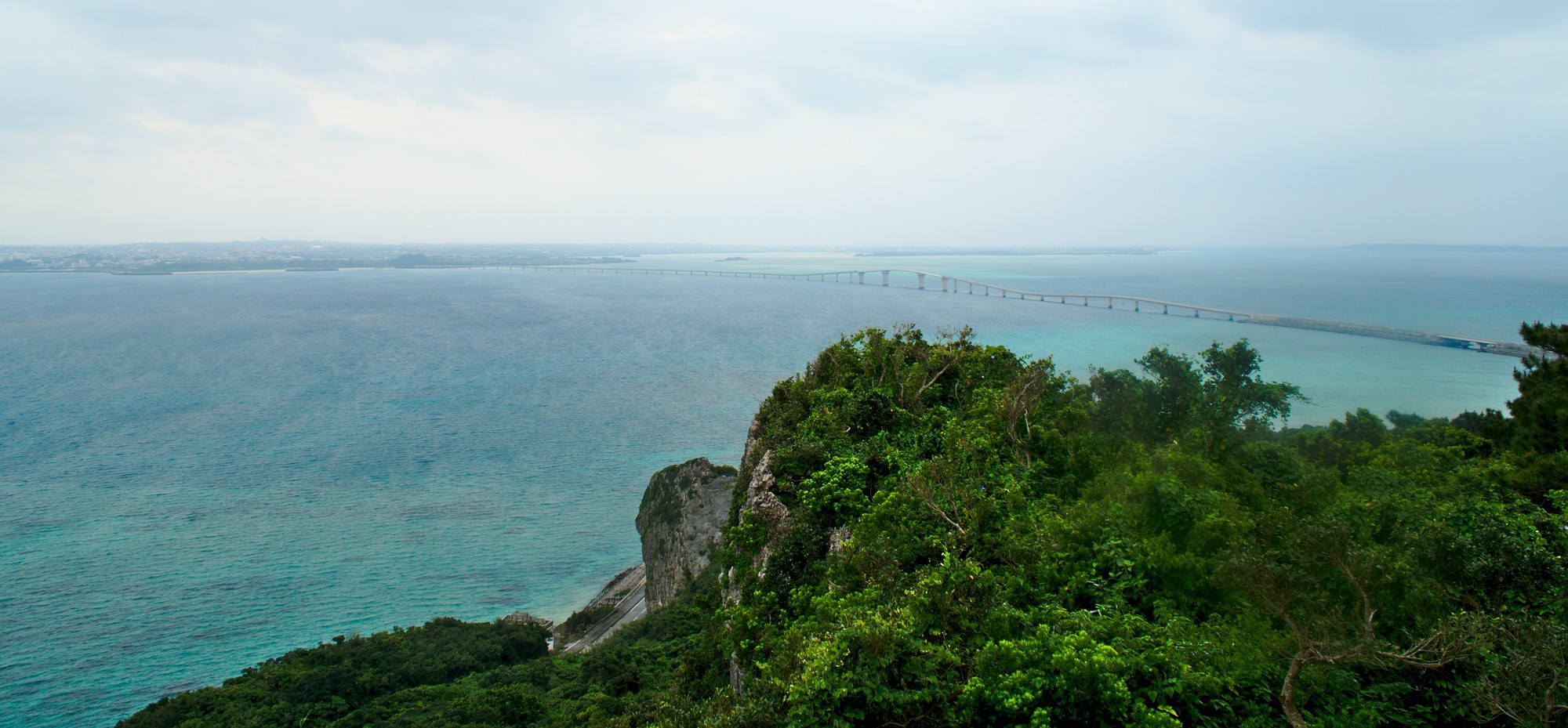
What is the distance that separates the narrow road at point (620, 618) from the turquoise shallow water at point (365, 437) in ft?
6.02

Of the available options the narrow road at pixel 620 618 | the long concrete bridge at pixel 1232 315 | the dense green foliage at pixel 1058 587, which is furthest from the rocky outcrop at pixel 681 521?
the long concrete bridge at pixel 1232 315

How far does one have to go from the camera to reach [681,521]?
1062 inches

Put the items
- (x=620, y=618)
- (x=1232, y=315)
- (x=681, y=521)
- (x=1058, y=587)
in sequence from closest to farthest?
(x=1058, y=587), (x=620, y=618), (x=681, y=521), (x=1232, y=315)

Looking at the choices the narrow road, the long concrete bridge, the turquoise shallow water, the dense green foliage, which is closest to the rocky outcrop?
the narrow road

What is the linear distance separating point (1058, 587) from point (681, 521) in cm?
1875

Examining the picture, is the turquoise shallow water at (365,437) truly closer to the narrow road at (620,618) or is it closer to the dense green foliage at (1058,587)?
the narrow road at (620,618)

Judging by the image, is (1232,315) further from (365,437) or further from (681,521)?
(365,437)

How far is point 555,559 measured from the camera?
1223 inches

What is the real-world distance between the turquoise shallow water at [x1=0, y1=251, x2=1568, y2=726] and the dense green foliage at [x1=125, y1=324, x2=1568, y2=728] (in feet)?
26.5

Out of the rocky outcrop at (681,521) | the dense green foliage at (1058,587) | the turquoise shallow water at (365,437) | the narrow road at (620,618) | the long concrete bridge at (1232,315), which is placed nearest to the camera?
the dense green foliage at (1058,587)

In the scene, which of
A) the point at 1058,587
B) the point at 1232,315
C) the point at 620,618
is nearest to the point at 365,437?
the point at 620,618

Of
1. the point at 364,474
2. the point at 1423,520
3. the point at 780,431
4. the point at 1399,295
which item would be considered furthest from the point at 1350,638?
the point at 1399,295

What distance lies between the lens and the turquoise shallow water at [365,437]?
25.7 metres

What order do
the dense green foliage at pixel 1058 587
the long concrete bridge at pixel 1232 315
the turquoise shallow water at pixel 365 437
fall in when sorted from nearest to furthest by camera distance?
the dense green foliage at pixel 1058 587
the turquoise shallow water at pixel 365 437
the long concrete bridge at pixel 1232 315
